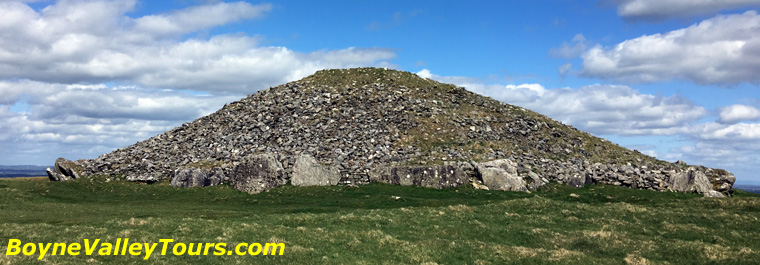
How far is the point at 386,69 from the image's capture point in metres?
111

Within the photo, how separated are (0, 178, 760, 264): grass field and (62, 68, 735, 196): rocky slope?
28.3 feet

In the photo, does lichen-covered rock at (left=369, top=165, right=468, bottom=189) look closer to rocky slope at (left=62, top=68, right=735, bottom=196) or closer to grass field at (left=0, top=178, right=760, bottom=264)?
rocky slope at (left=62, top=68, right=735, bottom=196)

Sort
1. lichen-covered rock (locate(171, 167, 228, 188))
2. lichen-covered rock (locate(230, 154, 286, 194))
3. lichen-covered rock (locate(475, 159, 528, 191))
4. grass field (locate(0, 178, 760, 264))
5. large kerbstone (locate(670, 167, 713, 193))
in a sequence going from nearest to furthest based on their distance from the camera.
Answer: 1. grass field (locate(0, 178, 760, 264))
2. lichen-covered rock (locate(475, 159, 528, 191))
3. lichen-covered rock (locate(230, 154, 286, 194))
4. large kerbstone (locate(670, 167, 713, 193))
5. lichen-covered rock (locate(171, 167, 228, 188))

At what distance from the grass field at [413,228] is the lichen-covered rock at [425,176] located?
529 cm

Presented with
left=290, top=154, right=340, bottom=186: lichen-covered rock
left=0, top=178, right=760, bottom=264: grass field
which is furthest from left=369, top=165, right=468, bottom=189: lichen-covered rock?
left=290, top=154, right=340, bottom=186: lichen-covered rock

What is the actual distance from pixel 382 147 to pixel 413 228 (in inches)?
1638

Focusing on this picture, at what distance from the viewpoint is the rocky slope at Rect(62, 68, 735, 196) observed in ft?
235

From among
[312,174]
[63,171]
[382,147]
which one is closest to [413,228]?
[312,174]

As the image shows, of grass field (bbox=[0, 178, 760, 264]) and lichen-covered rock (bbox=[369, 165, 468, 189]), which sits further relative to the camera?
lichen-covered rock (bbox=[369, 165, 468, 189])

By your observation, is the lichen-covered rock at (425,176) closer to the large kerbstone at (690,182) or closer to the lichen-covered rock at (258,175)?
the lichen-covered rock at (258,175)

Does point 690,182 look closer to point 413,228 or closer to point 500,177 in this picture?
point 500,177

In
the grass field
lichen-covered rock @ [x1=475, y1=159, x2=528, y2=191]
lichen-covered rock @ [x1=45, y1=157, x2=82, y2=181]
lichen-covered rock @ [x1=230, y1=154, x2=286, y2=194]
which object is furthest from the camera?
lichen-covered rock @ [x1=45, y1=157, x2=82, y2=181]

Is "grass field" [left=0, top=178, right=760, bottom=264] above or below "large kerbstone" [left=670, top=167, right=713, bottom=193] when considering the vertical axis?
below

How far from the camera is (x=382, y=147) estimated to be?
80438 mm
